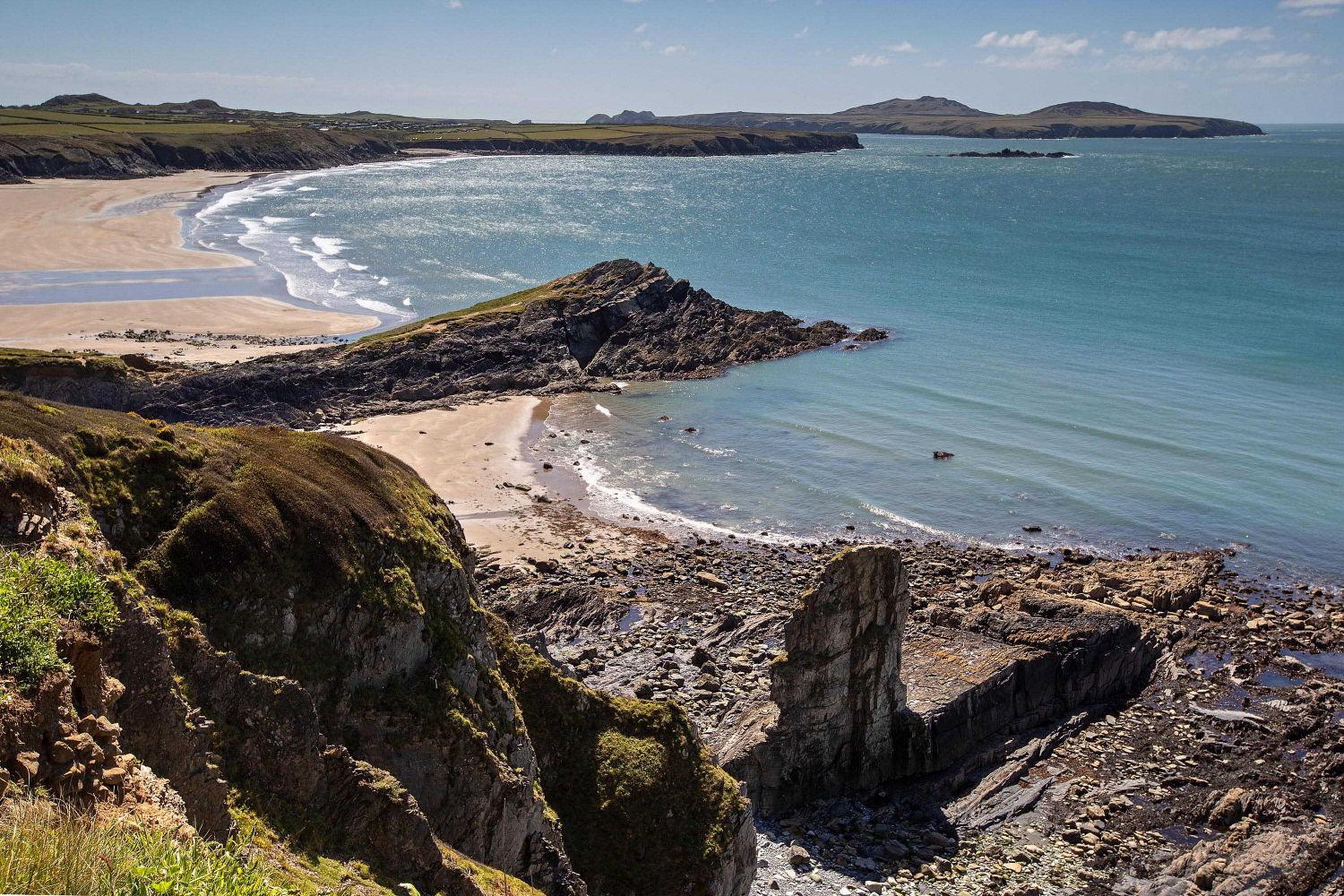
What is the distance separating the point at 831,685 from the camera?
26.1 m

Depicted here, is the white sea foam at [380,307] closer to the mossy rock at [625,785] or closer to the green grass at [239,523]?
the green grass at [239,523]

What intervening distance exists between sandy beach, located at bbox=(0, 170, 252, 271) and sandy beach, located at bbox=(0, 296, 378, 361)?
2261 cm

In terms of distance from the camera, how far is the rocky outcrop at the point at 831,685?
25734 mm

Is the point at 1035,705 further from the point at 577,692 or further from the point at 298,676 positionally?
the point at 298,676

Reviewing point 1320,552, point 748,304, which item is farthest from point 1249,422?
point 748,304

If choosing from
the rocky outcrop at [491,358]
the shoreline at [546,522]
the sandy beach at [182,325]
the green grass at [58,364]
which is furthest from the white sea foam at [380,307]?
the green grass at [58,364]

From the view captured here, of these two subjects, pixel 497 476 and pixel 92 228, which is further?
pixel 92 228

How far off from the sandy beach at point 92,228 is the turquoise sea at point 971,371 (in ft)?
24.5

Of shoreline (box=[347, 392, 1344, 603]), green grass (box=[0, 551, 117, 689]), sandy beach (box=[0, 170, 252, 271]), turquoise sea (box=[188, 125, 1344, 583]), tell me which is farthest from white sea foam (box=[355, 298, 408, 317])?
green grass (box=[0, 551, 117, 689])

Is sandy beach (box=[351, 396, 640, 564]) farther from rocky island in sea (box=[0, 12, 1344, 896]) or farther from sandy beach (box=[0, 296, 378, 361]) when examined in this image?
sandy beach (box=[0, 296, 378, 361])

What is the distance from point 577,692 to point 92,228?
429 feet

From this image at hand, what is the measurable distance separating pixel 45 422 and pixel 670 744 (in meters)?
13.1

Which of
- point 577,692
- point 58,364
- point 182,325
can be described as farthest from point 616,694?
point 182,325

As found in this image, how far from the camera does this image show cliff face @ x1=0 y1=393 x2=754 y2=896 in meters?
13.0
